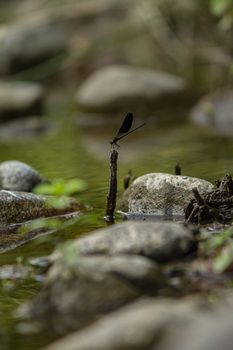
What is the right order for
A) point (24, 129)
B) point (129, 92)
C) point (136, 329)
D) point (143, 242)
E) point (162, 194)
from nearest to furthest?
1. point (136, 329)
2. point (143, 242)
3. point (162, 194)
4. point (24, 129)
5. point (129, 92)

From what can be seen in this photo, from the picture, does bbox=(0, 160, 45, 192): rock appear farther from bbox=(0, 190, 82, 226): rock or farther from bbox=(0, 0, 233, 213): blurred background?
bbox=(0, 190, 82, 226): rock

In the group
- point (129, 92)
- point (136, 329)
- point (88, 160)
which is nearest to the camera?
point (136, 329)

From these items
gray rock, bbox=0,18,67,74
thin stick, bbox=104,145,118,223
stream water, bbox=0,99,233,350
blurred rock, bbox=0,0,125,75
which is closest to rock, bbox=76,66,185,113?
stream water, bbox=0,99,233,350

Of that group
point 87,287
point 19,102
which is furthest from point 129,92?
point 87,287

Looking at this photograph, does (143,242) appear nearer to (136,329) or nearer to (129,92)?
(136,329)

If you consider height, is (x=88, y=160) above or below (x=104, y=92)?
below
